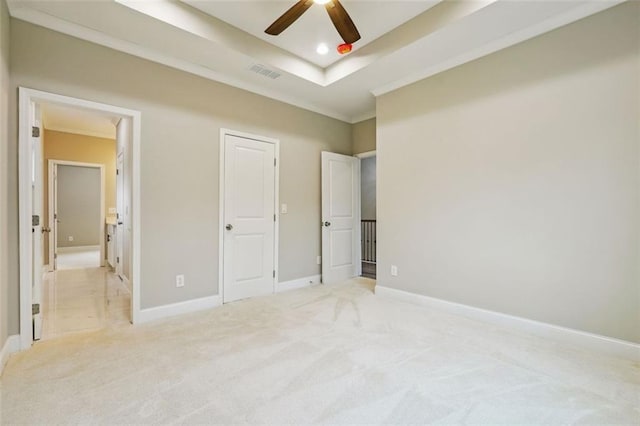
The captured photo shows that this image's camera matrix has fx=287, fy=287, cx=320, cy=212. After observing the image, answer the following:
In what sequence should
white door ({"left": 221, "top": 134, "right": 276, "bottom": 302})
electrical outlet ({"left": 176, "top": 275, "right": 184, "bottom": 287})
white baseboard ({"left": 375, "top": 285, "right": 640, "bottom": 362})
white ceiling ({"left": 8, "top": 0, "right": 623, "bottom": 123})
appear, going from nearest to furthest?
white baseboard ({"left": 375, "top": 285, "right": 640, "bottom": 362})
white ceiling ({"left": 8, "top": 0, "right": 623, "bottom": 123})
electrical outlet ({"left": 176, "top": 275, "right": 184, "bottom": 287})
white door ({"left": 221, "top": 134, "right": 276, "bottom": 302})

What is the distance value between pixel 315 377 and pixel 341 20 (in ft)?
8.84

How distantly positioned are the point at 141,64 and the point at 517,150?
12.7 feet

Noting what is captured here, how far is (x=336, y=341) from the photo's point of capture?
2.50 metres

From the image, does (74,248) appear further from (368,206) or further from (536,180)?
(536,180)

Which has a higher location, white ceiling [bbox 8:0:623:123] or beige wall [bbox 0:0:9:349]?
white ceiling [bbox 8:0:623:123]

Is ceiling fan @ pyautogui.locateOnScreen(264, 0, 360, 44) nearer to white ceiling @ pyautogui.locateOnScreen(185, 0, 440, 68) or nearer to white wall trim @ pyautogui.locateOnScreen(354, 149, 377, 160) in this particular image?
white ceiling @ pyautogui.locateOnScreen(185, 0, 440, 68)

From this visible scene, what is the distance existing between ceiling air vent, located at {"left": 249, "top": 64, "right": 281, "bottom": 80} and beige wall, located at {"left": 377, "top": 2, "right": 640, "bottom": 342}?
164 centimetres

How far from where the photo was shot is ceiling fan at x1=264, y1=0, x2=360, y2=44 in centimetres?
217

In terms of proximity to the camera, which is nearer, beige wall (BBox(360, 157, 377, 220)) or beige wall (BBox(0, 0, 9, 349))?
beige wall (BBox(0, 0, 9, 349))

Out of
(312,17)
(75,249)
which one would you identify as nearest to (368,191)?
(312,17)

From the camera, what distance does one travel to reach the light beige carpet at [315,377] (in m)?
1.61

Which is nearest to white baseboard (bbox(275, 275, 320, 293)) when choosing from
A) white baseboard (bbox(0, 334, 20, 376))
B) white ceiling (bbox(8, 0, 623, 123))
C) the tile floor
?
the tile floor

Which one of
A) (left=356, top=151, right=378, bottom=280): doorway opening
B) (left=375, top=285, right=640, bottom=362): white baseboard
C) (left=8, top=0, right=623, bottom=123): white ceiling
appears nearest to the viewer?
(left=375, top=285, right=640, bottom=362): white baseboard

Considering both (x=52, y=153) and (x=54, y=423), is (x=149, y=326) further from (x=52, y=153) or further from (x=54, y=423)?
(x=52, y=153)
